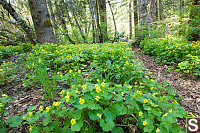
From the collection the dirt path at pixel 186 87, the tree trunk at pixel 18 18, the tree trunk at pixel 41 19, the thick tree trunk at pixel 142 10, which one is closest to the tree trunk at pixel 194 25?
the thick tree trunk at pixel 142 10

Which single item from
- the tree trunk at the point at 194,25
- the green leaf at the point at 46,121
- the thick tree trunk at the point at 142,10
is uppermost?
the thick tree trunk at the point at 142,10

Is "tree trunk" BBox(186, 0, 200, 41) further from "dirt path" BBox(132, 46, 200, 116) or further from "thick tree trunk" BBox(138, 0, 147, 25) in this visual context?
"dirt path" BBox(132, 46, 200, 116)

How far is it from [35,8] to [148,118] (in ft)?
16.1

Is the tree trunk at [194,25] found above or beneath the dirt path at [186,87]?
above

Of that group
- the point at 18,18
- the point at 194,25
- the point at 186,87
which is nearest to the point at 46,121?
the point at 186,87

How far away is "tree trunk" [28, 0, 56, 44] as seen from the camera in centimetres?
397

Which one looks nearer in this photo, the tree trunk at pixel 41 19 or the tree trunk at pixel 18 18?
the tree trunk at pixel 41 19

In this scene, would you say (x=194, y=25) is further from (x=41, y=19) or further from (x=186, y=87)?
(x=41, y=19)

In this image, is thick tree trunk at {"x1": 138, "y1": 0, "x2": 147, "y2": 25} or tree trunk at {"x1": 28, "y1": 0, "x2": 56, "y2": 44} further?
thick tree trunk at {"x1": 138, "y1": 0, "x2": 147, "y2": 25}

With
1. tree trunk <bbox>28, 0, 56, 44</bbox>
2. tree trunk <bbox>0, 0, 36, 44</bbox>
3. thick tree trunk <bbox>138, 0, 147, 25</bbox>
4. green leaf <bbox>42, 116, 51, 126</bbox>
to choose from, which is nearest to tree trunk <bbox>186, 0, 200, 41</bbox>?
thick tree trunk <bbox>138, 0, 147, 25</bbox>

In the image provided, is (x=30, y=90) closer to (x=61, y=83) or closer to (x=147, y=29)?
(x=61, y=83)

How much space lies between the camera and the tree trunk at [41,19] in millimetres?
3971

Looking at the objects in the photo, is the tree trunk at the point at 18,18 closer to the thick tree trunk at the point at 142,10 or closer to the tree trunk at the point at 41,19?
the tree trunk at the point at 41,19

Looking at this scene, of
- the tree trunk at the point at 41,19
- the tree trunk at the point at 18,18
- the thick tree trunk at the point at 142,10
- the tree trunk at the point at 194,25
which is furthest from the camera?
the thick tree trunk at the point at 142,10
